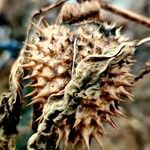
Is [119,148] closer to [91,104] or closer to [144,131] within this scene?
[144,131]

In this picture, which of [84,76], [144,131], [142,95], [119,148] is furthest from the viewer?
[119,148]

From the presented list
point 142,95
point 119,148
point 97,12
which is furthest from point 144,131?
point 97,12

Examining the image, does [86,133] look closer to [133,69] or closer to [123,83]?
[123,83]

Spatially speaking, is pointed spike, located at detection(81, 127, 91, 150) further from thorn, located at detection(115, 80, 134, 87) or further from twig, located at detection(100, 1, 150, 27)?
twig, located at detection(100, 1, 150, 27)

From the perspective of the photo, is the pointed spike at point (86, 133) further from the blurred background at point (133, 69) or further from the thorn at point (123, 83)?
the blurred background at point (133, 69)

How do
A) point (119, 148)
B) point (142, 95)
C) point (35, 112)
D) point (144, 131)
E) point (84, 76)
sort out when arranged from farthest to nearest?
point (119, 148)
point (142, 95)
point (144, 131)
point (35, 112)
point (84, 76)

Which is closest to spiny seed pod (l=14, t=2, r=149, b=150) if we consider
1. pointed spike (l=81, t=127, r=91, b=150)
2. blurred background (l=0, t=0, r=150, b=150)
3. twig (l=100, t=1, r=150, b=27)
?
pointed spike (l=81, t=127, r=91, b=150)

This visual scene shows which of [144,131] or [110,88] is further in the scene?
[144,131]
